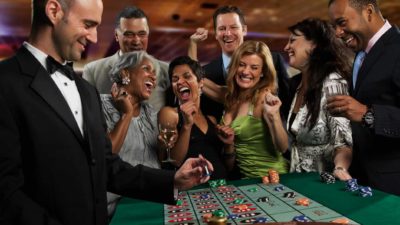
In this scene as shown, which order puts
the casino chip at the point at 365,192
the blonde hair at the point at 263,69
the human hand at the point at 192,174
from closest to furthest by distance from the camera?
the human hand at the point at 192,174 → the casino chip at the point at 365,192 → the blonde hair at the point at 263,69

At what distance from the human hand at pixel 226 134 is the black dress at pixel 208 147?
4.3 inches

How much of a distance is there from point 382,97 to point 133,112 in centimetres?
159

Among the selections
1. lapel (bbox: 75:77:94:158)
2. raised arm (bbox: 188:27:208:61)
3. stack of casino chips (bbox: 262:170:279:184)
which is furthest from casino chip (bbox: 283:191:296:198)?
raised arm (bbox: 188:27:208:61)

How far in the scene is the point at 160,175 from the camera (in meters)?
1.65

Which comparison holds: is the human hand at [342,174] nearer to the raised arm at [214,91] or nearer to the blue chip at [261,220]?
the blue chip at [261,220]

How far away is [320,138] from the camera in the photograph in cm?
258

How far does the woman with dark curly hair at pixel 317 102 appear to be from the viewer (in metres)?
2.48

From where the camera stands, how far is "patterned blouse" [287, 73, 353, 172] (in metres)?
2.47

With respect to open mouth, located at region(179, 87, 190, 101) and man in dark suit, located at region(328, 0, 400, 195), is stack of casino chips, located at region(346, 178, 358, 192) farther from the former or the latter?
open mouth, located at region(179, 87, 190, 101)

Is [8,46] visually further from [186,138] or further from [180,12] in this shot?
[186,138]

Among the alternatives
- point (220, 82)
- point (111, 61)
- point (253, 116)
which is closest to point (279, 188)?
point (253, 116)

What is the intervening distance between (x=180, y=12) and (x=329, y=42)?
5.26 m

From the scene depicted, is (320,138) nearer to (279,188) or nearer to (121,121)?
(279,188)

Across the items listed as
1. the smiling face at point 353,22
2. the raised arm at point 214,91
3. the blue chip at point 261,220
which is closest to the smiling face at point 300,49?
the smiling face at point 353,22
